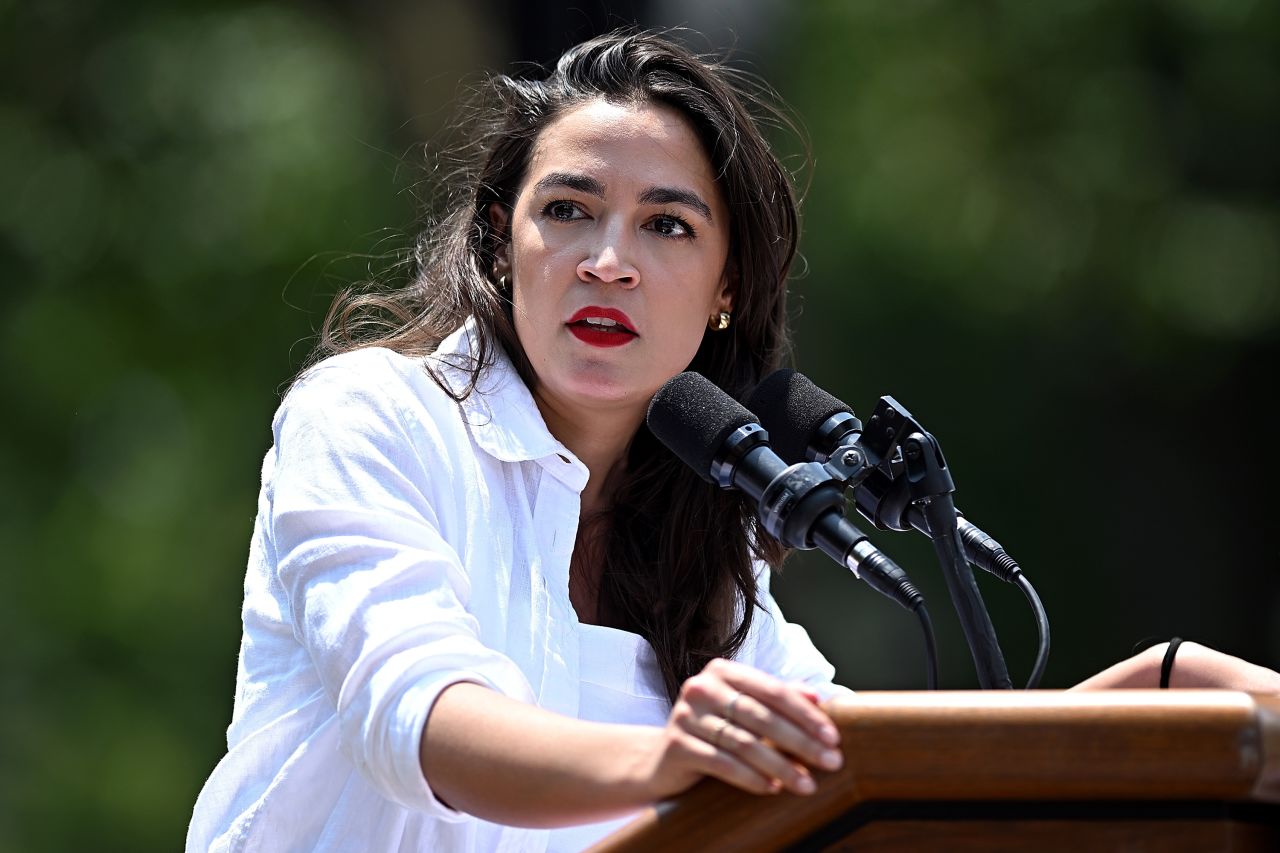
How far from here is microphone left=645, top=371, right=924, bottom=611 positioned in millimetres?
1776

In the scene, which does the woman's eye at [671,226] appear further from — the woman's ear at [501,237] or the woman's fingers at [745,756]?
the woman's fingers at [745,756]

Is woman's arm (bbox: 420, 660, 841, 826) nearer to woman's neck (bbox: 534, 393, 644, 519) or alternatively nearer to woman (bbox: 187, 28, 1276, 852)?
woman (bbox: 187, 28, 1276, 852)

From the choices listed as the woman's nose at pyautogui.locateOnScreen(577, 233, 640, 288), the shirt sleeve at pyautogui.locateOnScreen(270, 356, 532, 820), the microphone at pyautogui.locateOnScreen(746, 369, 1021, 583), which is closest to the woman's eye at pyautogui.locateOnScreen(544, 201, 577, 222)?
the woman's nose at pyautogui.locateOnScreen(577, 233, 640, 288)

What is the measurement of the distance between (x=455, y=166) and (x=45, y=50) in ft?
18.7

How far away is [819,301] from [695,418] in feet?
20.5

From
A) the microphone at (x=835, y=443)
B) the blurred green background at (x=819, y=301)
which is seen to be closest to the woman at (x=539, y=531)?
the microphone at (x=835, y=443)

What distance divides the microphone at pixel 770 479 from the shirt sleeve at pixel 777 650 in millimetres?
957

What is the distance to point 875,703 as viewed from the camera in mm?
1333

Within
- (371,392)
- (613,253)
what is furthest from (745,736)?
(613,253)

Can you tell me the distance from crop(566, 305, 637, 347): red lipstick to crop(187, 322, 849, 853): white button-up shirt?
0.42 ft

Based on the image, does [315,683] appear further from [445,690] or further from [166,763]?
[166,763]

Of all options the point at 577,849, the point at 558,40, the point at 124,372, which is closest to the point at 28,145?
the point at 124,372

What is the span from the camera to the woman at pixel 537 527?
65.5 inches

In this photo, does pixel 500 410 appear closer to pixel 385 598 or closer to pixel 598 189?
pixel 598 189
